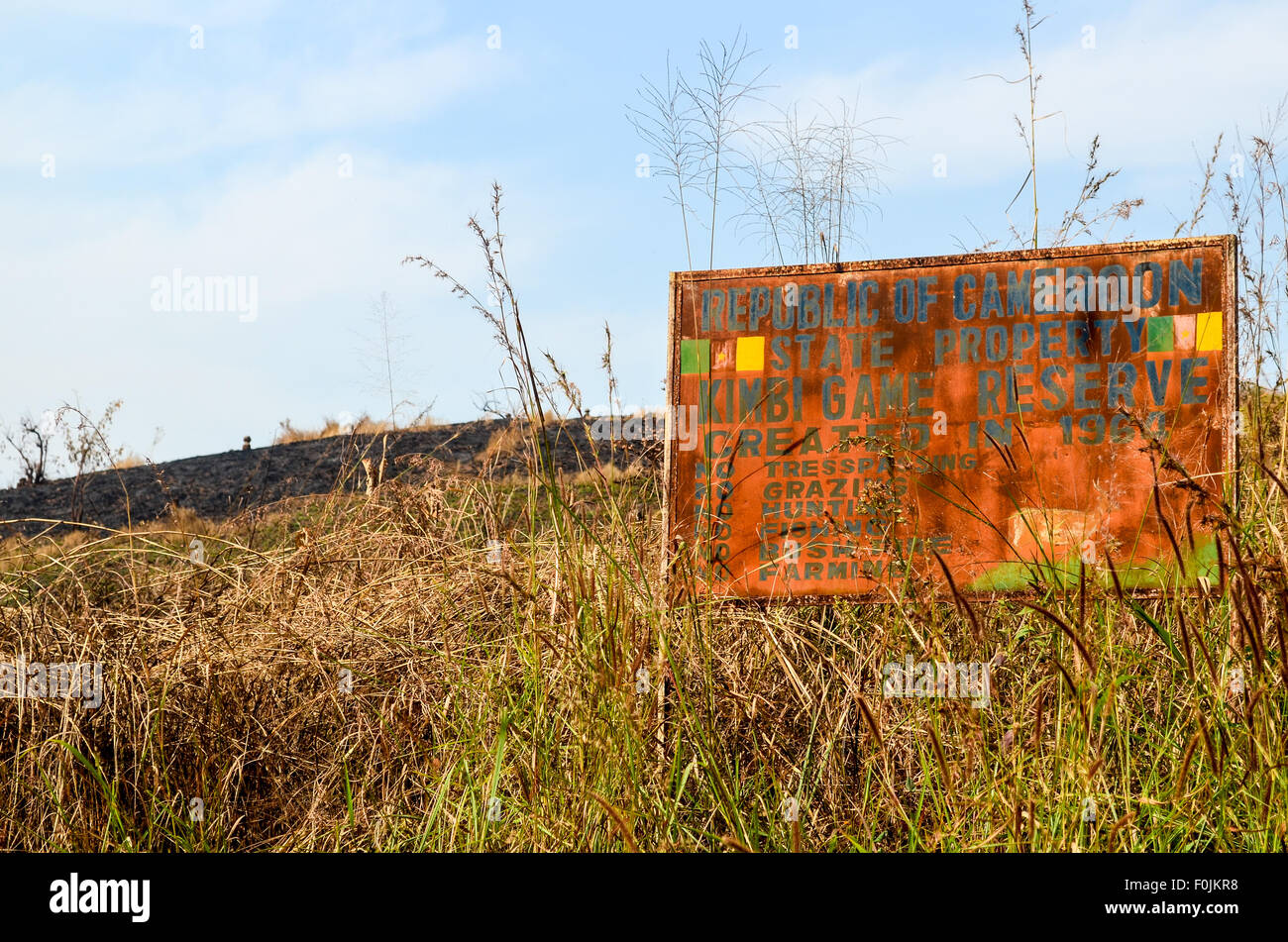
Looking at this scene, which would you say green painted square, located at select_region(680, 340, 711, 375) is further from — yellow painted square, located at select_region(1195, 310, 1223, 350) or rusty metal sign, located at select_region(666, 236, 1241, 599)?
yellow painted square, located at select_region(1195, 310, 1223, 350)

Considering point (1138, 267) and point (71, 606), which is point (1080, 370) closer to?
point (1138, 267)

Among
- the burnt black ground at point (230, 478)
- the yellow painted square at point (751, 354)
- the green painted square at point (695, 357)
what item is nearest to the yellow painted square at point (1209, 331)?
the yellow painted square at point (751, 354)

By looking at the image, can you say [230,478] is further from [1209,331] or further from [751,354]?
[1209,331]

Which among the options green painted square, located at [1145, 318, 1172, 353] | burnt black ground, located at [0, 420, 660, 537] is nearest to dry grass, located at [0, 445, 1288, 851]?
green painted square, located at [1145, 318, 1172, 353]

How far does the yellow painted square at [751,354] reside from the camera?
11.9 ft

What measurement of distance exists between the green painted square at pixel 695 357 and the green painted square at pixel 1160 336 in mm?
1577

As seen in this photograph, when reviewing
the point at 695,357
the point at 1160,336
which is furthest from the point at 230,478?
the point at 1160,336

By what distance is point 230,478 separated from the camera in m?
11.6

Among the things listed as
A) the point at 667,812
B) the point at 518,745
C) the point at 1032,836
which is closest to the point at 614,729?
the point at 667,812

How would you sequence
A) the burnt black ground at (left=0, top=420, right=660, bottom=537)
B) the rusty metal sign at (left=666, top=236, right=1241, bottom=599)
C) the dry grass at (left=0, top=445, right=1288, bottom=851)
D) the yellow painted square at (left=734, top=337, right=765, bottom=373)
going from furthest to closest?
the burnt black ground at (left=0, top=420, right=660, bottom=537)
the yellow painted square at (left=734, top=337, right=765, bottom=373)
the rusty metal sign at (left=666, top=236, right=1241, bottom=599)
the dry grass at (left=0, top=445, right=1288, bottom=851)

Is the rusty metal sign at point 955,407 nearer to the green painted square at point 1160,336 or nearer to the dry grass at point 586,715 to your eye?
the green painted square at point 1160,336

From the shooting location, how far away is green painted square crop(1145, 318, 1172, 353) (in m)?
3.38

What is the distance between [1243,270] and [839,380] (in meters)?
1.58

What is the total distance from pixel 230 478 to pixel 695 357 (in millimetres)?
9497
